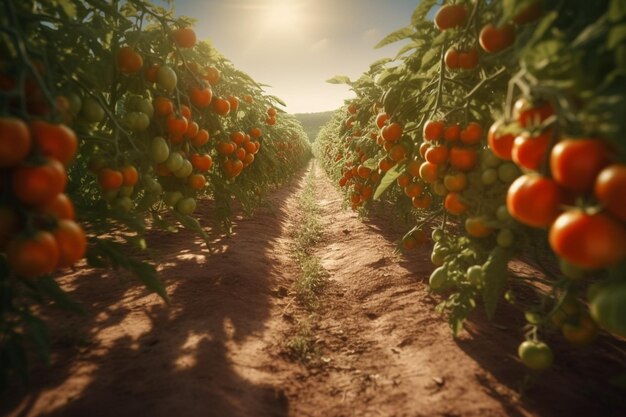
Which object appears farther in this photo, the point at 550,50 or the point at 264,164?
the point at 264,164

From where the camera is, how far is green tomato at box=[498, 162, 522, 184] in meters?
1.69

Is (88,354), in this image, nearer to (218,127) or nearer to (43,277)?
(43,277)

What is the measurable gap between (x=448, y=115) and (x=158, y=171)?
2100 mm

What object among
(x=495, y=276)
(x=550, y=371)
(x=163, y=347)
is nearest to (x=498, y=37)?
(x=495, y=276)

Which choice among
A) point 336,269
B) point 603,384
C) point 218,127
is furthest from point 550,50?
point 336,269

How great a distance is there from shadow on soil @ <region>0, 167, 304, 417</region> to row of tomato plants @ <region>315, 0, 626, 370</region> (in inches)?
61.9

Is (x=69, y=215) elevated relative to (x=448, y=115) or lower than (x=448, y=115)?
lower

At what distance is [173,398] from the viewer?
5.68ft

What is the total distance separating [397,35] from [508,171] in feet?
3.90

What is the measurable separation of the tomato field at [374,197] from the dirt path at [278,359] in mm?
16

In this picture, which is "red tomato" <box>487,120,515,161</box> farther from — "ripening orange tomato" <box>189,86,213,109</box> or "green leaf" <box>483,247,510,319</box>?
"ripening orange tomato" <box>189,86,213,109</box>

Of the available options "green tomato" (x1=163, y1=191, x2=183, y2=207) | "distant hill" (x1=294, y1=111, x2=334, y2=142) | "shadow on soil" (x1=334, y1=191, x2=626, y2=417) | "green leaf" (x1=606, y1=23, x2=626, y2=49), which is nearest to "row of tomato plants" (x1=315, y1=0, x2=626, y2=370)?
"green leaf" (x1=606, y1=23, x2=626, y2=49)

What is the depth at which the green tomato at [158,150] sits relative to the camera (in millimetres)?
2191

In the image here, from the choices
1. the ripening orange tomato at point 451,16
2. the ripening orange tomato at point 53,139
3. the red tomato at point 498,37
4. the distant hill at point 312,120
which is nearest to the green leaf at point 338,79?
the ripening orange tomato at point 451,16
